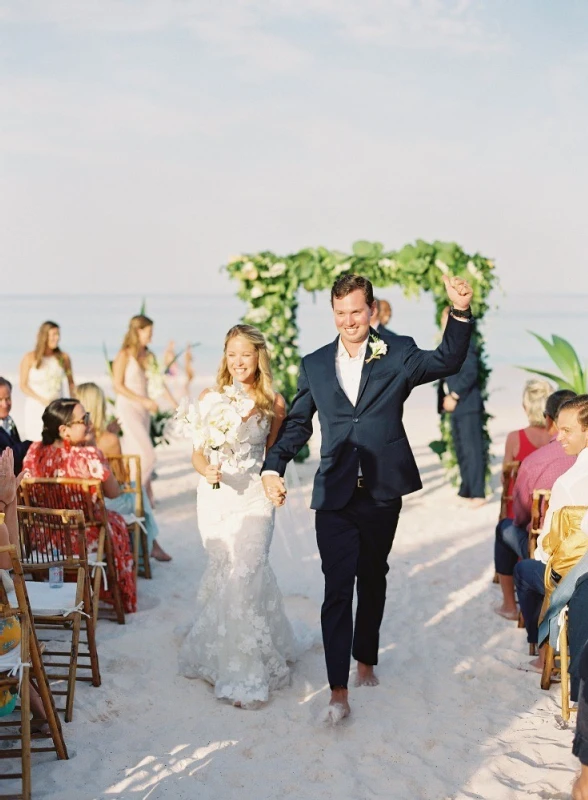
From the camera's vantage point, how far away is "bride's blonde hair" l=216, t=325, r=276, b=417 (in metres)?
4.80

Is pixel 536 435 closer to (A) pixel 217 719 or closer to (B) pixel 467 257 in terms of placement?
(A) pixel 217 719

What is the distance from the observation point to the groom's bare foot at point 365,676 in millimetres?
4680

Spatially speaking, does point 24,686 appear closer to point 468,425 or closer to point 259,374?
point 259,374

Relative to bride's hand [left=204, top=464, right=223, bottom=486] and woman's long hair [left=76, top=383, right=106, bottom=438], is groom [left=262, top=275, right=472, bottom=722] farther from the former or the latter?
woman's long hair [left=76, top=383, right=106, bottom=438]

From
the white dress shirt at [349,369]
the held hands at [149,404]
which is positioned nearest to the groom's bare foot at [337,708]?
the white dress shirt at [349,369]

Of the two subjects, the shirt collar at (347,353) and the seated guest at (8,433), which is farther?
the seated guest at (8,433)

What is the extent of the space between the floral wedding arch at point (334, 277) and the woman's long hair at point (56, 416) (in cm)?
472

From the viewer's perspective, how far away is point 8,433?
6305 millimetres

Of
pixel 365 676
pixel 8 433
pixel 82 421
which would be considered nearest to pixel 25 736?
pixel 365 676

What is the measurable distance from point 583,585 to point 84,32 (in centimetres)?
4094

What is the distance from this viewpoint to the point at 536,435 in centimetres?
614

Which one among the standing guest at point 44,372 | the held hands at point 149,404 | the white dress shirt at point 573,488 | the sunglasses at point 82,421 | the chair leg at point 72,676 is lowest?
the chair leg at point 72,676

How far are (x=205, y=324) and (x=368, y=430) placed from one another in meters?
38.8

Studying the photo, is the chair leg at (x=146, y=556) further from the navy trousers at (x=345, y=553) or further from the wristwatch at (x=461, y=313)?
the wristwatch at (x=461, y=313)
